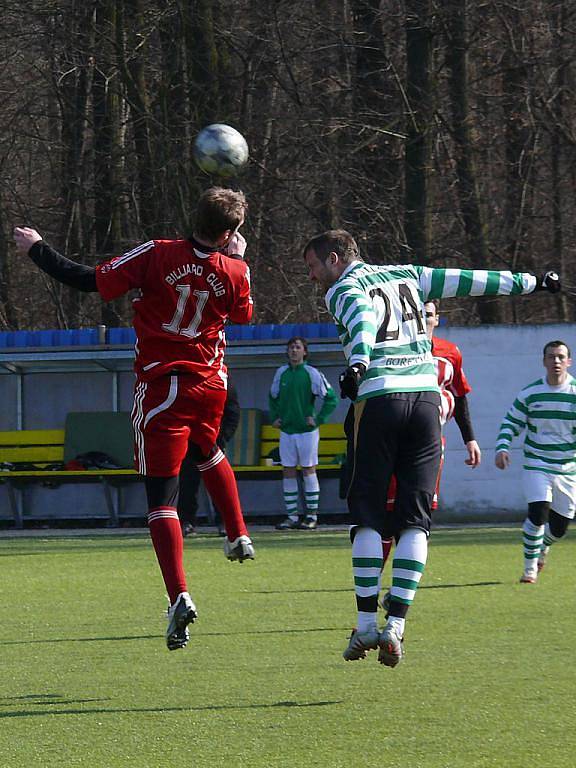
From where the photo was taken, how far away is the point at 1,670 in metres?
6.92

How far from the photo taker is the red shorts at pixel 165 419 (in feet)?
22.5

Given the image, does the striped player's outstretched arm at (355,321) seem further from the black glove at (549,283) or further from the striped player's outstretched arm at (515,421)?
the striped player's outstretched arm at (515,421)

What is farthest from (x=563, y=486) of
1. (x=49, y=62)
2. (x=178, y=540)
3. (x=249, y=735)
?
(x=49, y=62)

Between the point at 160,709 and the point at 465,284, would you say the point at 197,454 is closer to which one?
the point at 465,284

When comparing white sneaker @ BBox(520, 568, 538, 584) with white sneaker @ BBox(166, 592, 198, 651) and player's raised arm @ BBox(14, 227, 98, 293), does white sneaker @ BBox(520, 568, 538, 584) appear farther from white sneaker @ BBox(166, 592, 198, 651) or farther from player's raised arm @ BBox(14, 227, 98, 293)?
player's raised arm @ BBox(14, 227, 98, 293)

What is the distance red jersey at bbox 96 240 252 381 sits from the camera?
677 cm

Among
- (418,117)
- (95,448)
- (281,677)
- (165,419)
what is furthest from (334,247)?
(418,117)

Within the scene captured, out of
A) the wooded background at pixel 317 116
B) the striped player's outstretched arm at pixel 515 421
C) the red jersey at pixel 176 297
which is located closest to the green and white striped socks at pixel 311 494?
the wooded background at pixel 317 116

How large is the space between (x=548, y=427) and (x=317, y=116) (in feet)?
38.1

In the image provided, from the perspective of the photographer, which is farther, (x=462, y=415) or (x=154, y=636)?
(x=462, y=415)

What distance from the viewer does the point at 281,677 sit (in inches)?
257

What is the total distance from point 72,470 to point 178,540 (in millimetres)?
11771

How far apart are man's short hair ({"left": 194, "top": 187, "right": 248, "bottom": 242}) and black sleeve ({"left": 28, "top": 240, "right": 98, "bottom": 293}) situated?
578mm

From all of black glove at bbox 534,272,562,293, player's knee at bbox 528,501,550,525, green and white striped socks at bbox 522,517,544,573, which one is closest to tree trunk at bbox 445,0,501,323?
player's knee at bbox 528,501,550,525
